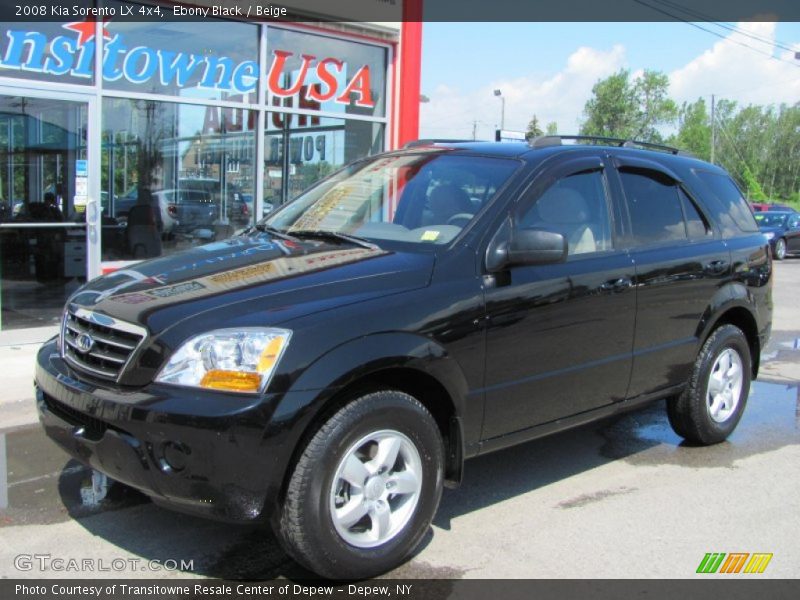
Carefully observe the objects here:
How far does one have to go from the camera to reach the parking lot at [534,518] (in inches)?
143

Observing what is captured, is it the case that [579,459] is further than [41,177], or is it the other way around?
[41,177]

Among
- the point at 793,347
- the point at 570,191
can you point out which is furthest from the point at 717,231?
the point at 793,347

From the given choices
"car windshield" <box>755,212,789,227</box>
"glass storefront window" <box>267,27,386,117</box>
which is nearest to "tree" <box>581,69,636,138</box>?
"car windshield" <box>755,212,789,227</box>

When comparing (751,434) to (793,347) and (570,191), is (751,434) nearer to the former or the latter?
(570,191)

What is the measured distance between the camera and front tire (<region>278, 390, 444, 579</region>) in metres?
3.15

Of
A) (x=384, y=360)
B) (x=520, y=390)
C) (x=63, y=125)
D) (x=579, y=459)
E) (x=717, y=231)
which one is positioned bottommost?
(x=579, y=459)

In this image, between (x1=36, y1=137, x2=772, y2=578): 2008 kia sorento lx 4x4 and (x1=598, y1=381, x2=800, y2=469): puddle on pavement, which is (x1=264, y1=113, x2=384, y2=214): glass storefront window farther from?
(x1=598, y1=381, x2=800, y2=469): puddle on pavement

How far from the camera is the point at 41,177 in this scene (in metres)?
8.48

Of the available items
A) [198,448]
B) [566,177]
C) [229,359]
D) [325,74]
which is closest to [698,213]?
[566,177]

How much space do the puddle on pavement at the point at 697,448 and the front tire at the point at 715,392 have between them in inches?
5.4

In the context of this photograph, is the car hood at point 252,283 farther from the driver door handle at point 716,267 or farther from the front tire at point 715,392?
the front tire at point 715,392

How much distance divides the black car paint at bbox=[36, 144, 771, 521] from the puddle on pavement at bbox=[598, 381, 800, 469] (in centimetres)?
56

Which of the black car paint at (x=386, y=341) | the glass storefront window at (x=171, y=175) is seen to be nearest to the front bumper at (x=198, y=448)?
the black car paint at (x=386, y=341)

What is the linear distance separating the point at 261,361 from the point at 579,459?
284 centimetres
